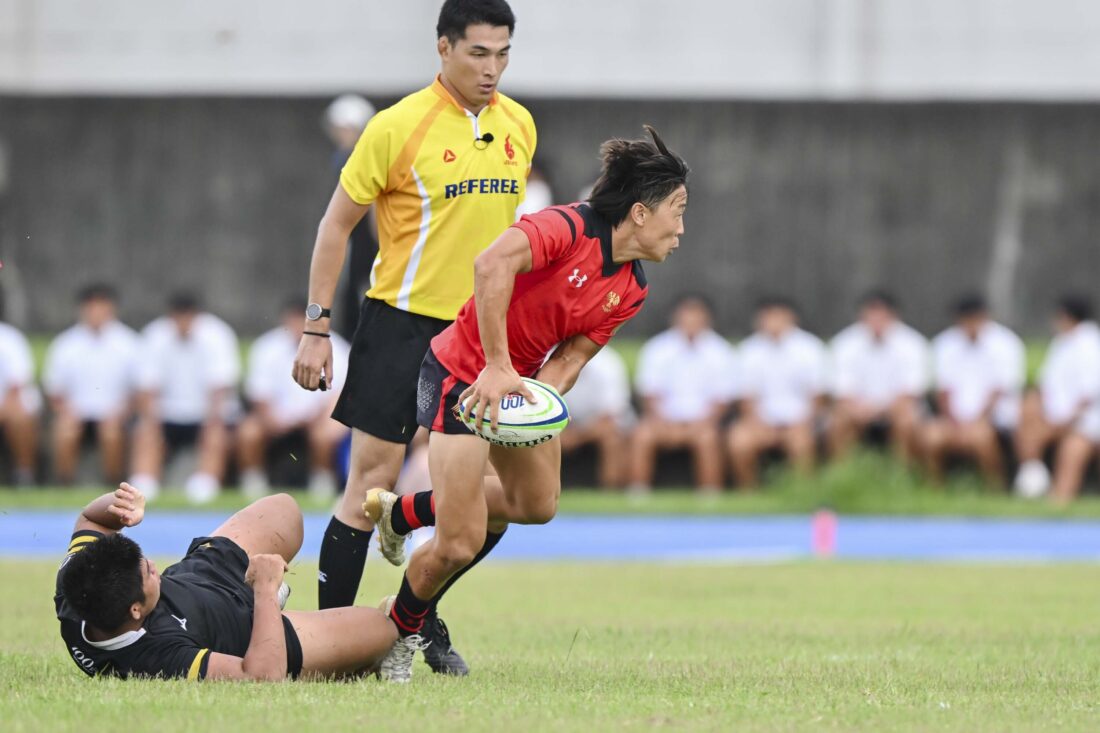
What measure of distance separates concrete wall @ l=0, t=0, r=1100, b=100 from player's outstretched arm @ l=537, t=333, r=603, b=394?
19.5 meters

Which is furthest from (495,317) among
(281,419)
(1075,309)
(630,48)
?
(630,48)

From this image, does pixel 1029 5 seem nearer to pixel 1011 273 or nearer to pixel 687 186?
pixel 1011 273

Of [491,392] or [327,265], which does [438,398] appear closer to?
[491,392]

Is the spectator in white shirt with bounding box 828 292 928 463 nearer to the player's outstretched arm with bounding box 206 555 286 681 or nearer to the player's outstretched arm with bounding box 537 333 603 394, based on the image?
the player's outstretched arm with bounding box 537 333 603 394

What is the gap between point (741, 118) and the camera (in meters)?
24.4

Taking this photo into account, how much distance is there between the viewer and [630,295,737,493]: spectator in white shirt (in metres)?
17.5

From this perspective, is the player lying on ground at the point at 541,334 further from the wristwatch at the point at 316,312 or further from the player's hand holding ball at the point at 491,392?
the wristwatch at the point at 316,312

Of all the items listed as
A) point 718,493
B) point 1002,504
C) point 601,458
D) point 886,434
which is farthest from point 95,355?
point 1002,504

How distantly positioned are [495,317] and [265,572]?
1272mm

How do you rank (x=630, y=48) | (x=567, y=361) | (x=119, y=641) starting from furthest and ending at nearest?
Answer: (x=630, y=48), (x=567, y=361), (x=119, y=641)

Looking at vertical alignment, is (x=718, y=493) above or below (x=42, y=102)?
below

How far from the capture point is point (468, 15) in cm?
751

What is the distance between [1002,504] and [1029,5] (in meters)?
13.1

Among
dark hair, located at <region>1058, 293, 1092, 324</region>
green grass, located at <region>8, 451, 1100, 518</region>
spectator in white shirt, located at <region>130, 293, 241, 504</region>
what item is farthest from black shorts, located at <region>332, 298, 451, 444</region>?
dark hair, located at <region>1058, 293, 1092, 324</region>
